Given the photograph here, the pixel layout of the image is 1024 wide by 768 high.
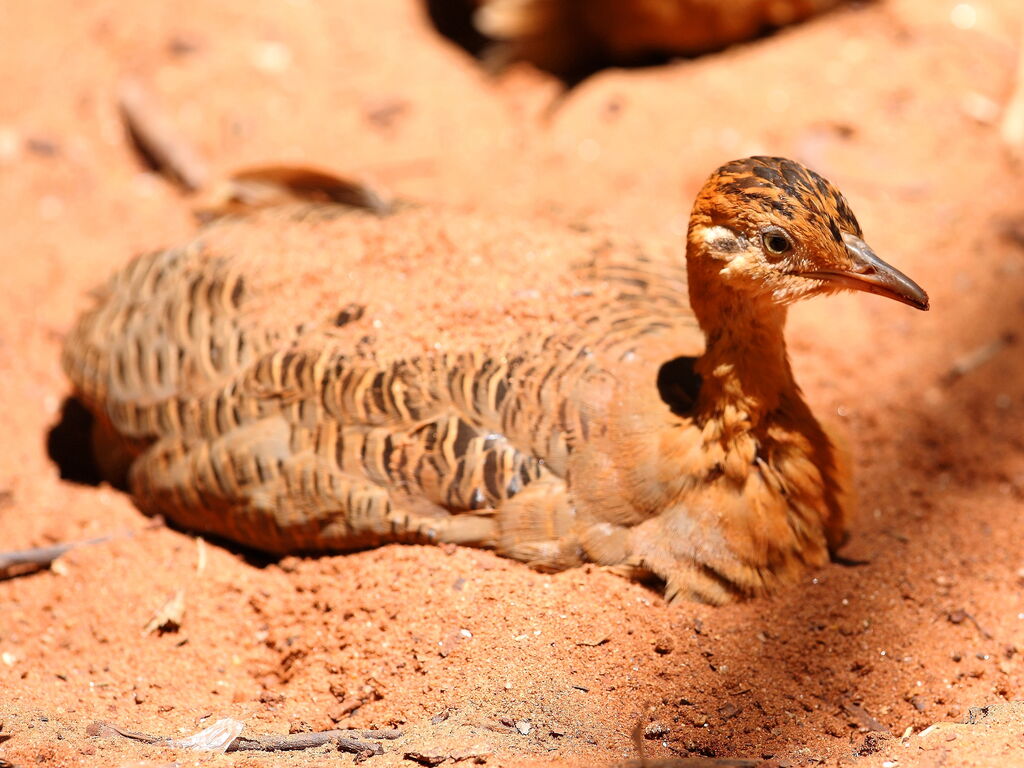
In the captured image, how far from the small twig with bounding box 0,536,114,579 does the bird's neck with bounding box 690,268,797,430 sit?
243 centimetres

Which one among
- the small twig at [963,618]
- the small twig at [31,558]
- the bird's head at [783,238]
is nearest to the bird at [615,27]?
the bird's head at [783,238]

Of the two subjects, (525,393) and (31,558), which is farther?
(31,558)

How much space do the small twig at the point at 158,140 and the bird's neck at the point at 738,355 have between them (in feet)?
12.5

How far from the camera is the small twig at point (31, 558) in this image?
3926 mm

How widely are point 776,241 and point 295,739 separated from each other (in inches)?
76.9

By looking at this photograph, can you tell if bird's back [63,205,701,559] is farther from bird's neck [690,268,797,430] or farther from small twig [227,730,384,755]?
small twig [227,730,384,755]

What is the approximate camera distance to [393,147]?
6.25 meters

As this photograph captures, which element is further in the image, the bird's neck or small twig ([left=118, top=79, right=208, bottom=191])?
small twig ([left=118, top=79, right=208, bottom=191])

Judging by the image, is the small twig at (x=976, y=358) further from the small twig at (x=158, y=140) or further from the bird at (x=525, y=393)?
the small twig at (x=158, y=140)

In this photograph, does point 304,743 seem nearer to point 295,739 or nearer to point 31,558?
point 295,739

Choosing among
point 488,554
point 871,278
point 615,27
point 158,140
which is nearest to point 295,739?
point 488,554

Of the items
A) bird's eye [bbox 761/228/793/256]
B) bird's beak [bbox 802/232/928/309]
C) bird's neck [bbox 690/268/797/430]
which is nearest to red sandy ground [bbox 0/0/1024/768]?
bird's neck [bbox 690/268/797/430]

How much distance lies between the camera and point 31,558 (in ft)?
13.0

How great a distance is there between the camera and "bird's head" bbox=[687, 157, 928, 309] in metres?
2.93
